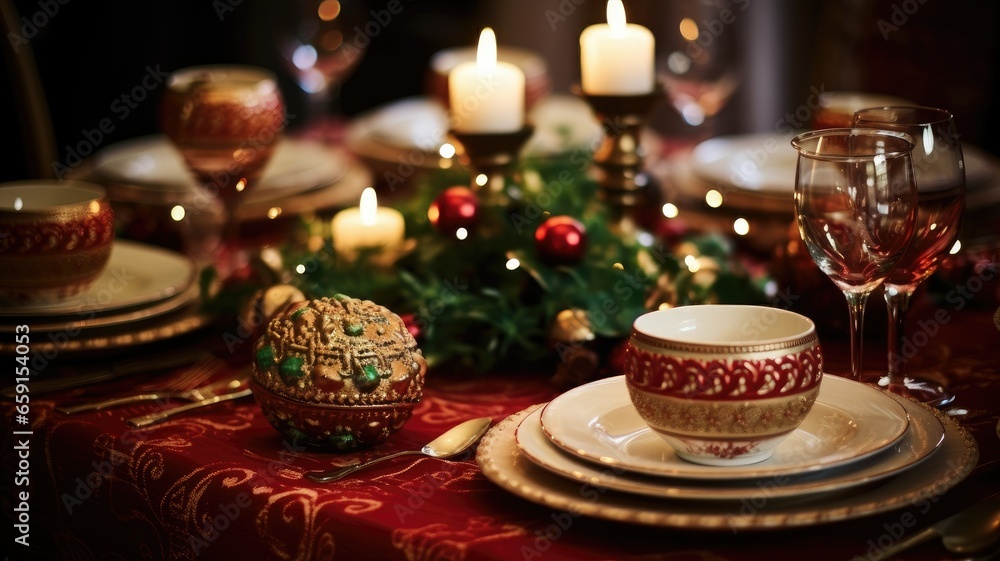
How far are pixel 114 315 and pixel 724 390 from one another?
0.70 metres

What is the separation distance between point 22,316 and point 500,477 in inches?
24.6

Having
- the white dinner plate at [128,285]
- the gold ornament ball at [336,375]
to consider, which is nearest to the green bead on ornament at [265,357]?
the gold ornament ball at [336,375]

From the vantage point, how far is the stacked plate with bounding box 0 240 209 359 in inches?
43.8

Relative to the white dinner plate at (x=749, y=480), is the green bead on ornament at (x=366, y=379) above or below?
above

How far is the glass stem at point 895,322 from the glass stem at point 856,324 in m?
0.05

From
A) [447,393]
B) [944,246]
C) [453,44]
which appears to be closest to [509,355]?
[447,393]

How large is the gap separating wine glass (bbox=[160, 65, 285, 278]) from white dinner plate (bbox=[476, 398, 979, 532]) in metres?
0.63

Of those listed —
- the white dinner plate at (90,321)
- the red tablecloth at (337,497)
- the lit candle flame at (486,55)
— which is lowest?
the red tablecloth at (337,497)

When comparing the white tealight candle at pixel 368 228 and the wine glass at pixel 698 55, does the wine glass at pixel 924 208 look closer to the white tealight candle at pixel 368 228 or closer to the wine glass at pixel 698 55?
the white tealight candle at pixel 368 228

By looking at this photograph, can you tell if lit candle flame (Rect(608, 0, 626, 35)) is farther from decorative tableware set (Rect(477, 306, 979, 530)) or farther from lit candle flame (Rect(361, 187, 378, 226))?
decorative tableware set (Rect(477, 306, 979, 530))

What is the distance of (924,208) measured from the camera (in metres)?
0.92

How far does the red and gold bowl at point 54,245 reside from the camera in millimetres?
1081

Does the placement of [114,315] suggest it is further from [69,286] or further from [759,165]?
[759,165]

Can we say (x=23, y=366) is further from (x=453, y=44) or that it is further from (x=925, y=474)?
(x=453, y=44)
